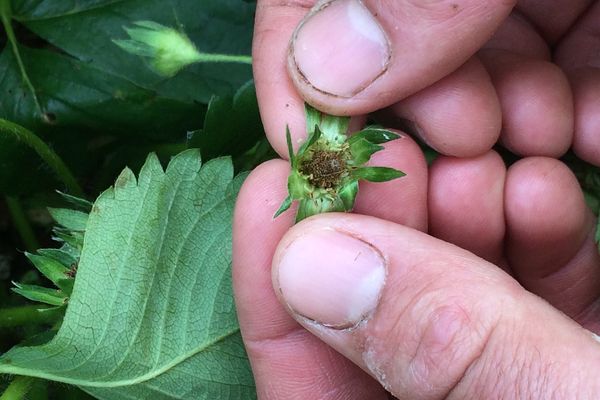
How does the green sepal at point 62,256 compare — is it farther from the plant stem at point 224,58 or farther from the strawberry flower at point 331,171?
the plant stem at point 224,58

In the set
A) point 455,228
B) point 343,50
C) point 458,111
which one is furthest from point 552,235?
point 343,50

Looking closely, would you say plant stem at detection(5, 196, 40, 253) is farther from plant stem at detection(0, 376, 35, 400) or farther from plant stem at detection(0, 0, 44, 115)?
plant stem at detection(0, 376, 35, 400)

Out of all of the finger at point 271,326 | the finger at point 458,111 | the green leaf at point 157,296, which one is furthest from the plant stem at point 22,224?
the finger at point 458,111

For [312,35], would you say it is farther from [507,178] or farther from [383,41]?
[507,178]

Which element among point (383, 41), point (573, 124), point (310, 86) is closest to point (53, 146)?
point (310, 86)

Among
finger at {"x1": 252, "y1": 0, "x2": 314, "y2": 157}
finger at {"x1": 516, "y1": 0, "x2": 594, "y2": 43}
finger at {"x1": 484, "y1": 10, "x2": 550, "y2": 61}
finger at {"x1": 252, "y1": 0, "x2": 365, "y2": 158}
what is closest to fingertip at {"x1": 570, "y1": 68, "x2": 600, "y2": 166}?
finger at {"x1": 484, "y1": 10, "x2": 550, "y2": 61}

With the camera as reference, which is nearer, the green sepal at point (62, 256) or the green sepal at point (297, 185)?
the green sepal at point (297, 185)
